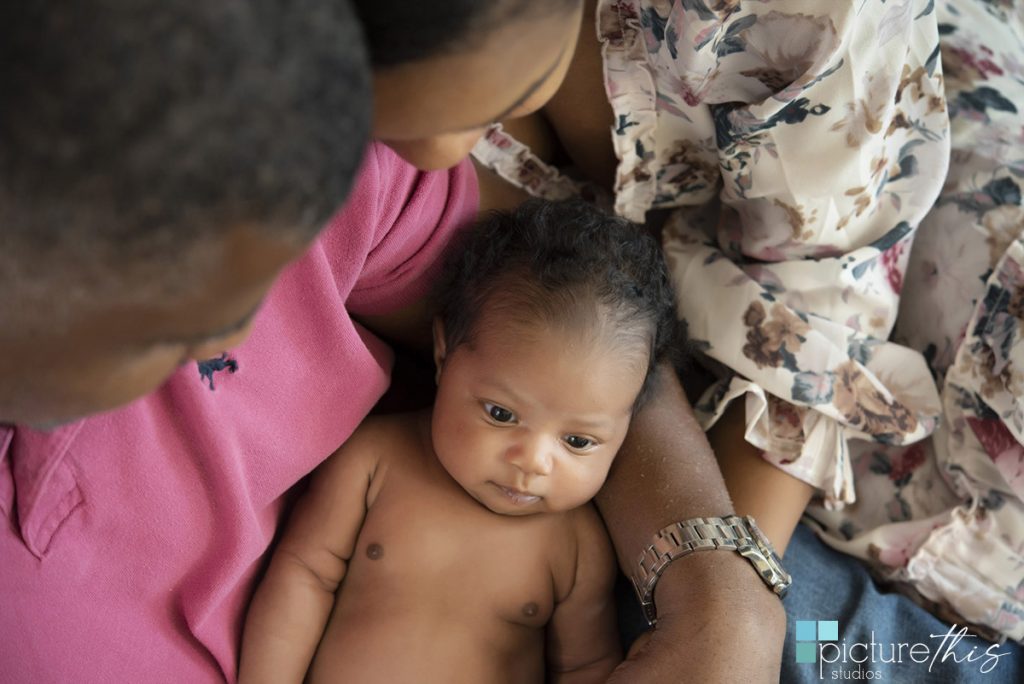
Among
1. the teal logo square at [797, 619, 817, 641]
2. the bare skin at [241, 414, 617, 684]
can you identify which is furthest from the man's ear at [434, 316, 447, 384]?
the teal logo square at [797, 619, 817, 641]

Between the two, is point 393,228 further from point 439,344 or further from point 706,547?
point 706,547

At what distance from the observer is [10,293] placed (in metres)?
0.39

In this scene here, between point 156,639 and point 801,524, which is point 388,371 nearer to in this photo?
point 156,639

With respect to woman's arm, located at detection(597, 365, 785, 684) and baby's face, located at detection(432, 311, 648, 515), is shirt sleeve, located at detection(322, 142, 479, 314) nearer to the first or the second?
baby's face, located at detection(432, 311, 648, 515)

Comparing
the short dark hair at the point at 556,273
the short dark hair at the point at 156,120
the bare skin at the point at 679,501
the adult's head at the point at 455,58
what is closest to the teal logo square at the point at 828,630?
the bare skin at the point at 679,501

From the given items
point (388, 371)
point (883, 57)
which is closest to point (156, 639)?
point (388, 371)

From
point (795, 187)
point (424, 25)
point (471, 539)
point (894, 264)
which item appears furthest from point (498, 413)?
point (424, 25)

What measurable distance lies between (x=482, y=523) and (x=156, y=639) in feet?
1.31

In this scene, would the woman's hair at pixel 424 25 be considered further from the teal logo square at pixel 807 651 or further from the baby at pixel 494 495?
the teal logo square at pixel 807 651

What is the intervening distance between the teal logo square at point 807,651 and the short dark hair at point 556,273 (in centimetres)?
36

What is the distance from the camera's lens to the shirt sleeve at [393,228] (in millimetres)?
936

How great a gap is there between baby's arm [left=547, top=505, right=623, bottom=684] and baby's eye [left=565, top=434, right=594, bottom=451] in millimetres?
139

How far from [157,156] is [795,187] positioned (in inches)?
35.2

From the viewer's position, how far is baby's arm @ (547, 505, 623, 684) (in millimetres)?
1149
